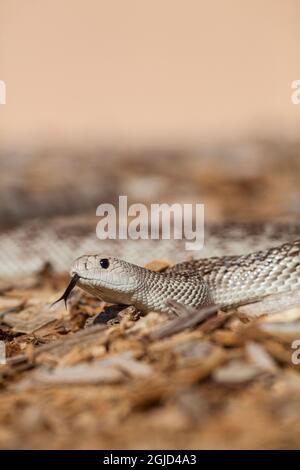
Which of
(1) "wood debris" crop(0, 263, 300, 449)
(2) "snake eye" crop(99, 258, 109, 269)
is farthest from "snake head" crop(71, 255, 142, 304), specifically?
(1) "wood debris" crop(0, 263, 300, 449)

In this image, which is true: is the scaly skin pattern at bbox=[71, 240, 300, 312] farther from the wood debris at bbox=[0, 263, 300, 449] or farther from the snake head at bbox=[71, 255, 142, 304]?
the wood debris at bbox=[0, 263, 300, 449]

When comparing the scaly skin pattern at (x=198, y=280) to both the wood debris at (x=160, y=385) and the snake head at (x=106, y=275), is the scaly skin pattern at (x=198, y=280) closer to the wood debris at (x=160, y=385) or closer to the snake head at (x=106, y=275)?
the snake head at (x=106, y=275)

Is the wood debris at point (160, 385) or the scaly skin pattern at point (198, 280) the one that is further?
the scaly skin pattern at point (198, 280)

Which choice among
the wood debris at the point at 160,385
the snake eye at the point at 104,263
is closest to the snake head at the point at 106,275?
the snake eye at the point at 104,263

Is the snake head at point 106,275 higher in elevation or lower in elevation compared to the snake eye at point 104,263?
lower

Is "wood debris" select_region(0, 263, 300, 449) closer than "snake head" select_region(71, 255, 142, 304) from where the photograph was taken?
Yes

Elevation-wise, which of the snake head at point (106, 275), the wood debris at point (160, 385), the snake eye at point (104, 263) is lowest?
the wood debris at point (160, 385)

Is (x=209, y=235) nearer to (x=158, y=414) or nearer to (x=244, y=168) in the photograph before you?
(x=158, y=414)

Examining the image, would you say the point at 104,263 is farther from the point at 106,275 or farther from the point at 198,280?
the point at 198,280

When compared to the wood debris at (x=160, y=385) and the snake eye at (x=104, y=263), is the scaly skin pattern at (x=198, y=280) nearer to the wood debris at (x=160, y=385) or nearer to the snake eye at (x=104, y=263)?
the snake eye at (x=104, y=263)
